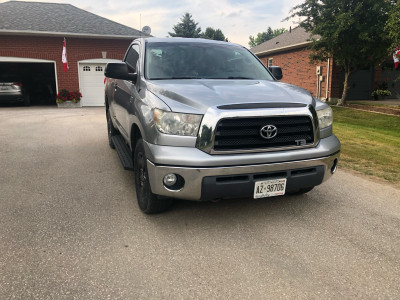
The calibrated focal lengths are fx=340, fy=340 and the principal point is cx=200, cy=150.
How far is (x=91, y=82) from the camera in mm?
18656

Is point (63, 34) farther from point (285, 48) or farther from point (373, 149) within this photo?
point (373, 149)

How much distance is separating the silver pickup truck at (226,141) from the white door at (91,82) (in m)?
15.8

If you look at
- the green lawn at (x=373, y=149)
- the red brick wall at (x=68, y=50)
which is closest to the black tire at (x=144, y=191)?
the green lawn at (x=373, y=149)

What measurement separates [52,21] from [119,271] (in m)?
19.2

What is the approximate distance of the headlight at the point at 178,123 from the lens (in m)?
3.10

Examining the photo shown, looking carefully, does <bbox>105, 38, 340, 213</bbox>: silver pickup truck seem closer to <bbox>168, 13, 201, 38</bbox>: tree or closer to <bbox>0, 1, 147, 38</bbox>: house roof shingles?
<bbox>0, 1, 147, 38</bbox>: house roof shingles

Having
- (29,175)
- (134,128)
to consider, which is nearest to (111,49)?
(29,175)

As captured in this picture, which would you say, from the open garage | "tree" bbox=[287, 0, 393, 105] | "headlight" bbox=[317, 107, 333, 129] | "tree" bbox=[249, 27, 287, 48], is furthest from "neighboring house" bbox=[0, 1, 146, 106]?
"tree" bbox=[249, 27, 287, 48]

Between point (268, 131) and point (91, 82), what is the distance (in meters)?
17.2

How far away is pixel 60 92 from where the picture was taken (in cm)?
1803

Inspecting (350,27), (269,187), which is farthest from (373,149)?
(350,27)

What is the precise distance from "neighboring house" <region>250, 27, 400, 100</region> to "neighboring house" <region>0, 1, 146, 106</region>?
445 inches

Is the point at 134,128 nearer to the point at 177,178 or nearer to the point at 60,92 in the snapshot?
the point at 177,178

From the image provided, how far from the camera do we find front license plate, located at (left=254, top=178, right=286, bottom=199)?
10.5ft
